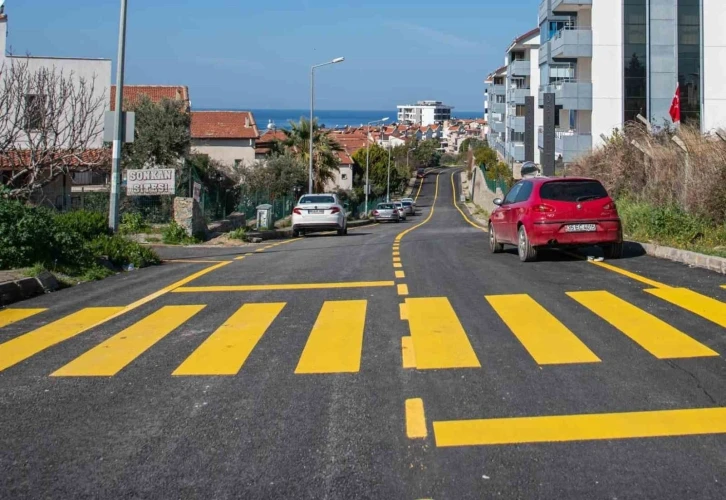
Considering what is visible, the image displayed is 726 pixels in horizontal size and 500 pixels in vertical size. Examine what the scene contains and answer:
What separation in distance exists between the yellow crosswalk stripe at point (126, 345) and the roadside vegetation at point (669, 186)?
330 inches

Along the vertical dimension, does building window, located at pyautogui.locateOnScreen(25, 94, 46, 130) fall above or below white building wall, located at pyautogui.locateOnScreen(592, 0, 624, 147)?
below

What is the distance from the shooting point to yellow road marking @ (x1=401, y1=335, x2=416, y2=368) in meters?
6.54

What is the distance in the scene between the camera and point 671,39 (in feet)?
139

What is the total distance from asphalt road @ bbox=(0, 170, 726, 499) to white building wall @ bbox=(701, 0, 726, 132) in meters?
36.0

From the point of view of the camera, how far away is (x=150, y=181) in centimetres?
2009

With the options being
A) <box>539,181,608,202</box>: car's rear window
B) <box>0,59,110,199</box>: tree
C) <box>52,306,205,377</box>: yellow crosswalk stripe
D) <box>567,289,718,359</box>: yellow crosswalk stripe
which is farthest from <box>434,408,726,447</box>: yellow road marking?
<box>0,59,110,199</box>: tree

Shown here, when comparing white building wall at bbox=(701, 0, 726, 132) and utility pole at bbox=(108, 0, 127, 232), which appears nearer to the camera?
utility pole at bbox=(108, 0, 127, 232)

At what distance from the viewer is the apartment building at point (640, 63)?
42.1 m

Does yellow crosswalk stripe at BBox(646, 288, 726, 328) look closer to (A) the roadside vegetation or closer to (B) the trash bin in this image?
(A) the roadside vegetation

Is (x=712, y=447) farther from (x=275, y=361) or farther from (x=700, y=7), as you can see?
(x=700, y=7)

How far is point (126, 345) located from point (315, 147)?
177 feet

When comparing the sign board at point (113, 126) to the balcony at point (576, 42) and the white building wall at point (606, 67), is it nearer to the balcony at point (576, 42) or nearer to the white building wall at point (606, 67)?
the white building wall at point (606, 67)

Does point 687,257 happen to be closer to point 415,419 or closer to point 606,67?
point 415,419

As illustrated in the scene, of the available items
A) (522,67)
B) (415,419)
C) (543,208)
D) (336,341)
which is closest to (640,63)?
(522,67)
